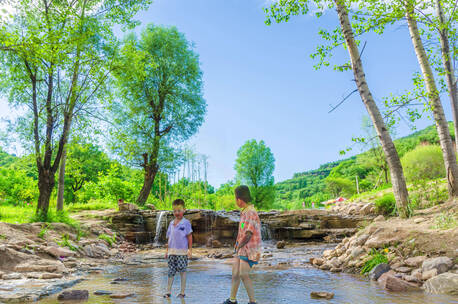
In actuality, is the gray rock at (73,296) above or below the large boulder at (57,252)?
below

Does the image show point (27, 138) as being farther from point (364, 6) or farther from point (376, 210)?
point (376, 210)

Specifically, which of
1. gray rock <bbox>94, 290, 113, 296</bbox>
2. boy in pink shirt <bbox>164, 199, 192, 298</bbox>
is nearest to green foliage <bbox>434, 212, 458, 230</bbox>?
boy in pink shirt <bbox>164, 199, 192, 298</bbox>

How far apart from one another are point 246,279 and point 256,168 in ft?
117

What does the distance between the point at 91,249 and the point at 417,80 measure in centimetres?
1015

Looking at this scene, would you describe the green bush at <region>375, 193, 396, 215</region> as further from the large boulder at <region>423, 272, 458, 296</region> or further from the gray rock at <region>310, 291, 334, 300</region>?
the gray rock at <region>310, 291, 334, 300</region>

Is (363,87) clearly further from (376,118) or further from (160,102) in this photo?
(160,102)

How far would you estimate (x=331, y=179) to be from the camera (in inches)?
2164

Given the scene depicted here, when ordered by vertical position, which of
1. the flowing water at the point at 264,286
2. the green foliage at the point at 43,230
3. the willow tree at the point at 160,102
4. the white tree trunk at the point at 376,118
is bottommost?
the flowing water at the point at 264,286

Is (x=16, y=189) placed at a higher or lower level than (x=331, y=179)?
lower

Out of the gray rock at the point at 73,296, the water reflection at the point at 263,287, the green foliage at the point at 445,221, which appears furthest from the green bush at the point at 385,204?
the gray rock at the point at 73,296

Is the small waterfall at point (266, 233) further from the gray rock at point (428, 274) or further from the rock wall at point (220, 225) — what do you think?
the gray rock at point (428, 274)

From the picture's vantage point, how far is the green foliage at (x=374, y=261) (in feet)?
19.1

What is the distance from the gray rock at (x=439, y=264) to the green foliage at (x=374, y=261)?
93 cm

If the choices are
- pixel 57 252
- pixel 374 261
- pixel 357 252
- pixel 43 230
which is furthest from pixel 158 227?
pixel 374 261
